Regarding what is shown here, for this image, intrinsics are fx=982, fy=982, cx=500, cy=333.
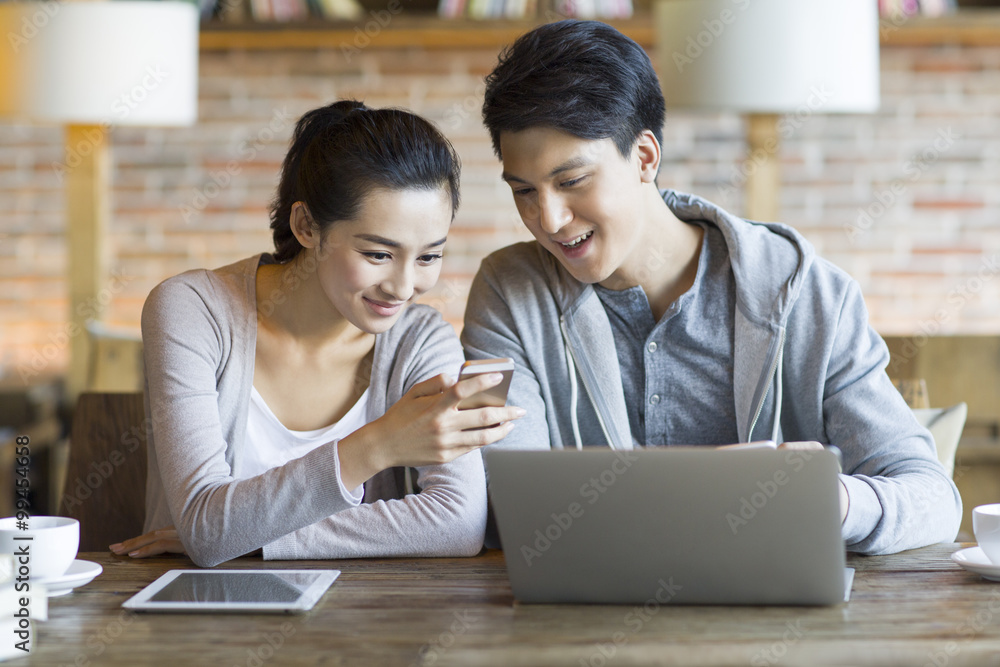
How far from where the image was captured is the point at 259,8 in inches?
130

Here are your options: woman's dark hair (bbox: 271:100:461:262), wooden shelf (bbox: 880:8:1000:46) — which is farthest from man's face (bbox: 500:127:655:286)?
wooden shelf (bbox: 880:8:1000:46)

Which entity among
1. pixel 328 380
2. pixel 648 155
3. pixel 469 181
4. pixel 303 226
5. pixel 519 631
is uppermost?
pixel 469 181

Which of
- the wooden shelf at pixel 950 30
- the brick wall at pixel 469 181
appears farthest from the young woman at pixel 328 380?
the wooden shelf at pixel 950 30

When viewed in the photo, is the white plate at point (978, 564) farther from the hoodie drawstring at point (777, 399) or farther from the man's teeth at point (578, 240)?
the man's teeth at point (578, 240)

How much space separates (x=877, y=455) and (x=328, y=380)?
82 centimetres

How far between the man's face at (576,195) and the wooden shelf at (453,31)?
183cm

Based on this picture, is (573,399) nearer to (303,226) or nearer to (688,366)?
(688,366)

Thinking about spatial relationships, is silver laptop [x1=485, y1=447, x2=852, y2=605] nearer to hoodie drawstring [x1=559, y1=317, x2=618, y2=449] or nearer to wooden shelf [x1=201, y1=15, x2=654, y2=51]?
hoodie drawstring [x1=559, y1=317, x2=618, y2=449]

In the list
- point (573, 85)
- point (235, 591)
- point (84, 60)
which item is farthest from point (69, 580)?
point (84, 60)

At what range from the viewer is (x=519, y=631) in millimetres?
941

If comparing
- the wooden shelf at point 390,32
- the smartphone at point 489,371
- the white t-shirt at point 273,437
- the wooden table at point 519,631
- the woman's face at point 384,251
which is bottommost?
the wooden table at point 519,631

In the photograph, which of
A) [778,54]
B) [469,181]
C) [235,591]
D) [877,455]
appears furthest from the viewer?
[469,181]

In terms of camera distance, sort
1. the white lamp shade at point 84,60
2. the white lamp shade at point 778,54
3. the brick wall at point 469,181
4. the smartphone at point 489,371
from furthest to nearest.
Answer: the brick wall at point 469,181 < the white lamp shade at point 84,60 < the white lamp shade at point 778,54 < the smartphone at point 489,371

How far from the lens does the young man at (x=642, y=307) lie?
4.68 feet
